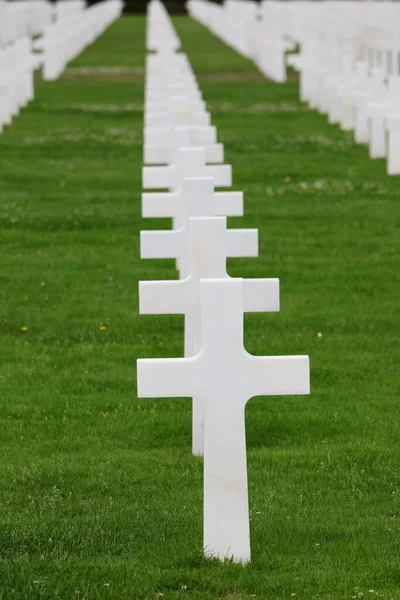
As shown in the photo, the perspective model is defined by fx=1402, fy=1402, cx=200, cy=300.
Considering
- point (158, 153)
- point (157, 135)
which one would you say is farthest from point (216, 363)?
point (157, 135)

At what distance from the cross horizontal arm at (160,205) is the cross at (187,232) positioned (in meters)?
0.11

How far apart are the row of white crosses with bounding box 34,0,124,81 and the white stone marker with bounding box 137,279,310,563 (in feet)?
71.1

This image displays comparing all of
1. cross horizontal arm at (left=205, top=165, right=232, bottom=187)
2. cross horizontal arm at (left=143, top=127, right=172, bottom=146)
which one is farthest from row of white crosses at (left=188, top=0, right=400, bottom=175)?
cross horizontal arm at (left=205, top=165, right=232, bottom=187)

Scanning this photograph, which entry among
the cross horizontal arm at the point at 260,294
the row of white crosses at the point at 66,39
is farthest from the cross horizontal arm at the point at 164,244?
the row of white crosses at the point at 66,39

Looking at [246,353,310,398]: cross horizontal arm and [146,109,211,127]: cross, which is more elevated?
[246,353,310,398]: cross horizontal arm

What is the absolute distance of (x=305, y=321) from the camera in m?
8.77

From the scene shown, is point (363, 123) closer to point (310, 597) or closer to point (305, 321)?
point (305, 321)

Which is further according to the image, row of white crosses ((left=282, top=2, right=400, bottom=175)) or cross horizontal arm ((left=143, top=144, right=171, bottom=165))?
row of white crosses ((left=282, top=2, right=400, bottom=175))

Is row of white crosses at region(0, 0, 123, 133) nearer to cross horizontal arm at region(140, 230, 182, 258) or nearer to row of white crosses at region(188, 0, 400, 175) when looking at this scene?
row of white crosses at region(188, 0, 400, 175)

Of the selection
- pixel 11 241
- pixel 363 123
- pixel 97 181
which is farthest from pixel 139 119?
pixel 11 241

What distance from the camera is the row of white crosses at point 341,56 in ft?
51.8

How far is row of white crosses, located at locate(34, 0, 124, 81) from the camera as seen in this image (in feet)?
88.6

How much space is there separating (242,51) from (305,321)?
27.0m

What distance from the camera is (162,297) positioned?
17.6 ft
